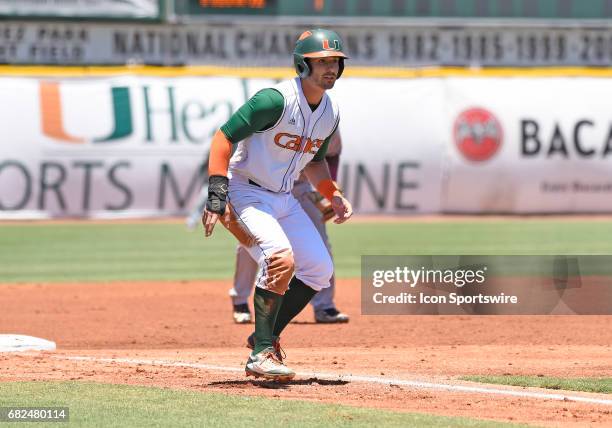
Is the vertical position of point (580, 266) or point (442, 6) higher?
point (442, 6)

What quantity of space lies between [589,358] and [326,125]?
2224 millimetres

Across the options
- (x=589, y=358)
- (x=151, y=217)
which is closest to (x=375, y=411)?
(x=589, y=358)

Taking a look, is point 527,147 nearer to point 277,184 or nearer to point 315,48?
point 277,184

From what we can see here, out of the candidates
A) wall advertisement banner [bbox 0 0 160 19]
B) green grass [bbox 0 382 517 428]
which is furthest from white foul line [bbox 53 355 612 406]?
wall advertisement banner [bbox 0 0 160 19]

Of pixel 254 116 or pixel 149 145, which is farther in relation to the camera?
pixel 149 145

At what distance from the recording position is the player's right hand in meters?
6.43

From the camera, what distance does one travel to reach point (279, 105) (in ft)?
21.6

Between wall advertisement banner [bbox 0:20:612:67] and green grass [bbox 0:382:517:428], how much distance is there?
20.8 m

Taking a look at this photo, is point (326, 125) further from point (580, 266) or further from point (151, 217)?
point (151, 217)

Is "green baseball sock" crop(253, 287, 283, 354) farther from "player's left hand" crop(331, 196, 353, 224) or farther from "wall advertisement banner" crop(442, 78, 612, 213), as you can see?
"wall advertisement banner" crop(442, 78, 612, 213)

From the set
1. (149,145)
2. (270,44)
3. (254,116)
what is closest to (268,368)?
(254,116)

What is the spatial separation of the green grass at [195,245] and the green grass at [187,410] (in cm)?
706

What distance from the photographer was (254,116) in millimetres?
6543

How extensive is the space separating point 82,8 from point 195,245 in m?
10.3
